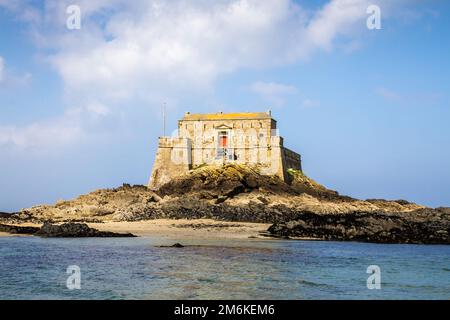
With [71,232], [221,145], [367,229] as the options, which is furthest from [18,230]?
[221,145]

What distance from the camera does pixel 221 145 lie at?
163 ft

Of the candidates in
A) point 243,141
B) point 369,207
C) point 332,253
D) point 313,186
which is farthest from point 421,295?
point 313,186

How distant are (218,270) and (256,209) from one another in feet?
68.9

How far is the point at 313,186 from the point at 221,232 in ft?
76.2

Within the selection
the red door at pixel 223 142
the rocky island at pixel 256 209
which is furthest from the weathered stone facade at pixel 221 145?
the rocky island at pixel 256 209

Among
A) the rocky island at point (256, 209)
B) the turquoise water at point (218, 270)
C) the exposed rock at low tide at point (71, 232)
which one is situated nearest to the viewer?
the turquoise water at point (218, 270)

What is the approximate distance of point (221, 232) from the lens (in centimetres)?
3152

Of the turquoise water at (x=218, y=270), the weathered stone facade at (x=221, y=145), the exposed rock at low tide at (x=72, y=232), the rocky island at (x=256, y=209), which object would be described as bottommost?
the turquoise water at (x=218, y=270)

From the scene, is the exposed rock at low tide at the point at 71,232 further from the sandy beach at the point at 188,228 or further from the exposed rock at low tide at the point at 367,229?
the exposed rock at low tide at the point at 367,229

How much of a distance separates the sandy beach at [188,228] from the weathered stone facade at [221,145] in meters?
13.8

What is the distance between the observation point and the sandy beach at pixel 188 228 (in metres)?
30.2

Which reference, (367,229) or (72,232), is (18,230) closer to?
(72,232)
